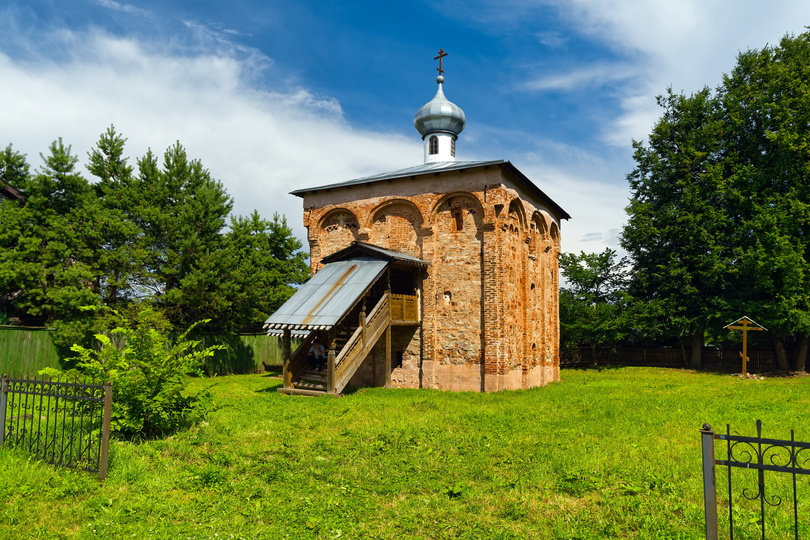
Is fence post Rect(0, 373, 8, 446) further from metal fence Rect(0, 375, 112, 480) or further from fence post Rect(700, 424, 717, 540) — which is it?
fence post Rect(700, 424, 717, 540)

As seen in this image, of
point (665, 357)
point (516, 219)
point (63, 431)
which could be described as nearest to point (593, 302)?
point (665, 357)

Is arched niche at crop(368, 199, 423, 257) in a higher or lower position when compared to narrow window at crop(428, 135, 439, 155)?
lower

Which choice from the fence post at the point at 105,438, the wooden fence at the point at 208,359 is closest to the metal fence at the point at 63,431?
the fence post at the point at 105,438

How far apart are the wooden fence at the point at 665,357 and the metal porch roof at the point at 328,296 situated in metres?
17.3

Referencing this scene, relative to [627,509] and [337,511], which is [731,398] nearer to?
[627,509]

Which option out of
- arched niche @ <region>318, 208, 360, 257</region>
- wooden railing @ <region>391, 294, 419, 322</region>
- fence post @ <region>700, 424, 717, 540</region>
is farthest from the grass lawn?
arched niche @ <region>318, 208, 360, 257</region>

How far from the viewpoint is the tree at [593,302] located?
26500 millimetres

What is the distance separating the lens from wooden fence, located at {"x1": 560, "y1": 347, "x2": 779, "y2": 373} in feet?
84.5

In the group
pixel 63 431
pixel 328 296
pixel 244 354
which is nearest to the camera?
pixel 63 431

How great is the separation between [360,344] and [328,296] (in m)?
1.69

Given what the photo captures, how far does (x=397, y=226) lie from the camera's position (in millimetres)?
17750

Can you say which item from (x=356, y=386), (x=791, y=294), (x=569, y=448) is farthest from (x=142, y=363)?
(x=791, y=294)

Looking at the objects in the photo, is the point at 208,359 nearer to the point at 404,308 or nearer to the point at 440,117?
the point at 404,308

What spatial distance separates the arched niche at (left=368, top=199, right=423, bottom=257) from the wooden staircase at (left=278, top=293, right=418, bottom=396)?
201 centimetres
